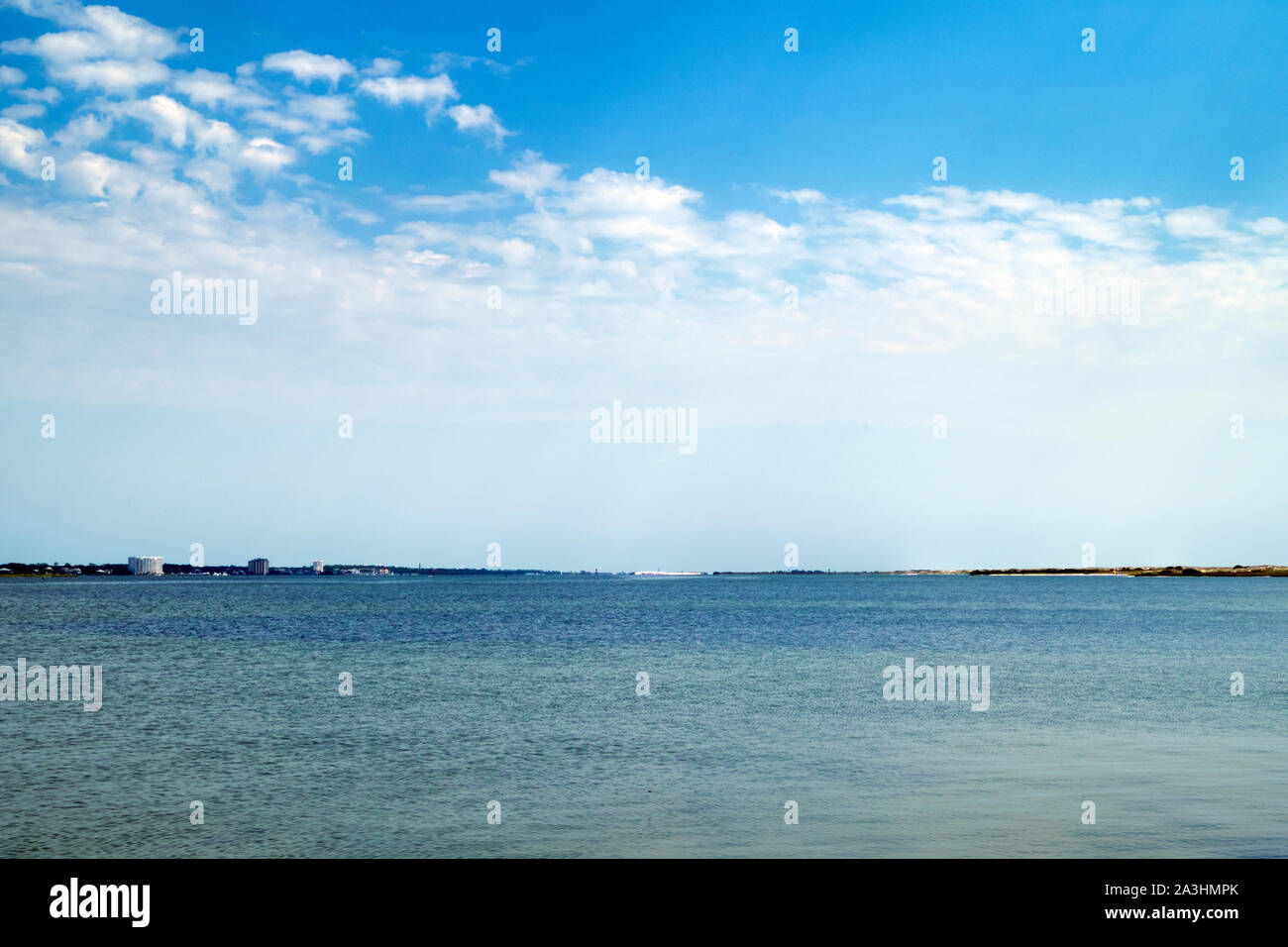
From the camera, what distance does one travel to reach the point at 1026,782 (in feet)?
72.0

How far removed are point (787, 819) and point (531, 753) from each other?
8.82m

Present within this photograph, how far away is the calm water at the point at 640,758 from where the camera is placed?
17.8 m

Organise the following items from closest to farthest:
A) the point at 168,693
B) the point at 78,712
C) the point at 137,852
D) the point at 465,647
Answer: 1. the point at 137,852
2. the point at 78,712
3. the point at 168,693
4. the point at 465,647

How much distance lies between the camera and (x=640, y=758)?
2505 cm

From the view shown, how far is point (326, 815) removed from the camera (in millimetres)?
19562

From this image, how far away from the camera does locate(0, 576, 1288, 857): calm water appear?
1783cm

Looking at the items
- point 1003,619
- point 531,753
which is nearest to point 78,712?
point 531,753

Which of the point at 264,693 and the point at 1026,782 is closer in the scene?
→ the point at 1026,782

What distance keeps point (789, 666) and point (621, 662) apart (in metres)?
8.46
